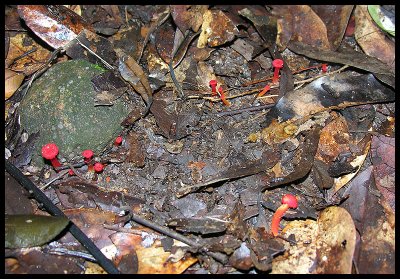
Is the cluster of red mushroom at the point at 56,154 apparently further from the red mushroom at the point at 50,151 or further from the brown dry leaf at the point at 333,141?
the brown dry leaf at the point at 333,141

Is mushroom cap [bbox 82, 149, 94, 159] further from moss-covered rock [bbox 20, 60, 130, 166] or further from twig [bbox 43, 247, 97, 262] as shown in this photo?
twig [bbox 43, 247, 97, 262]

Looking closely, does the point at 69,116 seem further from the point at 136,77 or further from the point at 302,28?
the point at 302,28

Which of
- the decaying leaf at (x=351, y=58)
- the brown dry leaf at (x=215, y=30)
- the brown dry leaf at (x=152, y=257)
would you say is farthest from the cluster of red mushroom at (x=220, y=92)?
the brown dry leaf at (x=152, y=257)

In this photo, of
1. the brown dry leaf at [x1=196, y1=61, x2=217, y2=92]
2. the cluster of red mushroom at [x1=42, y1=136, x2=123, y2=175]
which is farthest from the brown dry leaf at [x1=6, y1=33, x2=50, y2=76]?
the brown dry leaf at [x1=196, y1=61, x2=217, y2=92]

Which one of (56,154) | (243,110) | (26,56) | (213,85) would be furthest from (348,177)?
(26,56)

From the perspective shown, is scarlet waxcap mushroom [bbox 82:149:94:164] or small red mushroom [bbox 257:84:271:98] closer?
scarlet waxcap mushroom [bbox 82:149:94:164]
